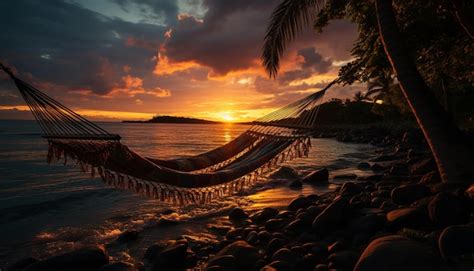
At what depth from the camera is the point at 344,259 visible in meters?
3.02

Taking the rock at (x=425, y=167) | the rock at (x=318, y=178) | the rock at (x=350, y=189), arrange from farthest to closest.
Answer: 1. the rock at (x=318, y=178)
2. the rock at (x=425, y=167)
3. the rock at (x=350, y=189)

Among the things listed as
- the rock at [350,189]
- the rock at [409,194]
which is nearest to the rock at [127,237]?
the rock at [350,189]

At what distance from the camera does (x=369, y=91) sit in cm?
3350

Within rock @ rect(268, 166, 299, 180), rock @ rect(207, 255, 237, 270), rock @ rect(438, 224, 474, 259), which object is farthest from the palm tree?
rock @ rect(268, 166, 299, 180)

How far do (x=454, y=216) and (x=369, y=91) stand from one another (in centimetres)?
3353

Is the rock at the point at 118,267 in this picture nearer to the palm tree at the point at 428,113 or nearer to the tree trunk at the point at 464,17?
the palm tree at the point at 428,113

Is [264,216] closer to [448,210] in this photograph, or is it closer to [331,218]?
[331,218]

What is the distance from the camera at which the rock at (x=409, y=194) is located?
4105mm

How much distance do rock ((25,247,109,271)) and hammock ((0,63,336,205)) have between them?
0.94m

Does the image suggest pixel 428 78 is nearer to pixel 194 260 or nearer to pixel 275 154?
pixel 275 154

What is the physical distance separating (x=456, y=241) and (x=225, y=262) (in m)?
2.36

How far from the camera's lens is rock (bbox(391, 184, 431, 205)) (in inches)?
162

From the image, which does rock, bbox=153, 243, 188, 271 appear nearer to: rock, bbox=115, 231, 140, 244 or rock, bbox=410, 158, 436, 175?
rock, bbox=115, 231, 140, 244

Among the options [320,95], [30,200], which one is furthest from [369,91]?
[30,200]
